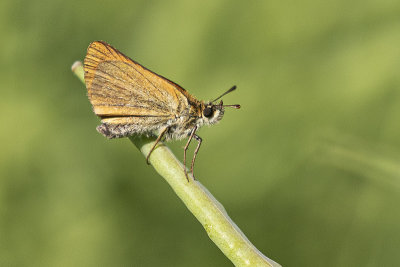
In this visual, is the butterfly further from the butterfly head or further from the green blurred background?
the green blurred background

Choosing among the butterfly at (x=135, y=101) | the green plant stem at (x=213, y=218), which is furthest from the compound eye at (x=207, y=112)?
the green plant stem at (x=213, y=218)

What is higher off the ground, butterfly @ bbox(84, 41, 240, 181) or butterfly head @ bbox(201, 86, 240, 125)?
butterfly @ bbox(84, 41, 240, 181)

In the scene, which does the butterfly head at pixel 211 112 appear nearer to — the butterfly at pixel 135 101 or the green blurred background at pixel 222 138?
the butterfly at pixel 135 101

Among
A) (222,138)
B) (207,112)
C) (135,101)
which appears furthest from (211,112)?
(222,138)

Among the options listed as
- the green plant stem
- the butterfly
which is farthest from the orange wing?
the green plant stem

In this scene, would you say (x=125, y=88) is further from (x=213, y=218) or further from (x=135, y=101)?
(x=213, y=218)
